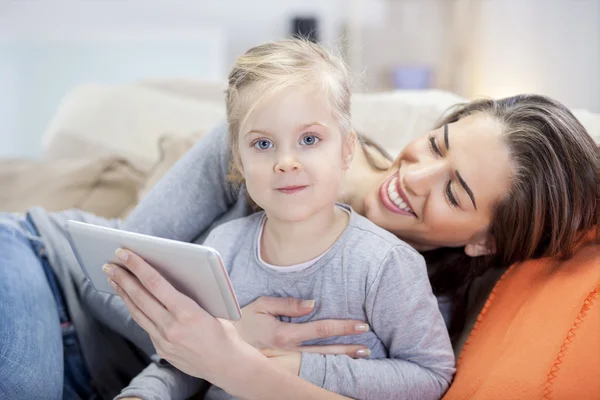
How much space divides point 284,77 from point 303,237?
0.85 ft

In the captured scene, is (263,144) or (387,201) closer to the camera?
(263,144)

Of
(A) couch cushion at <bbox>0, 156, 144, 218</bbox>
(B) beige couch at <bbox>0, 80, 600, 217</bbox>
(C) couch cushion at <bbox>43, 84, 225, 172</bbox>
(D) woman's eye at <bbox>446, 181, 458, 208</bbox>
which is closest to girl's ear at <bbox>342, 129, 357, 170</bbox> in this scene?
(D) woman's eye at <bbox>446, 181, 458, 208</bbox>

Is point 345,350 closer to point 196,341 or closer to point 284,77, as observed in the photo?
point 196,341

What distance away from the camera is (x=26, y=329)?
1138 mm

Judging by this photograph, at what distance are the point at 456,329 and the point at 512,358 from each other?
30 cm

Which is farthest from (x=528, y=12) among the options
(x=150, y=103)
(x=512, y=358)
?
(x=512, y=358)

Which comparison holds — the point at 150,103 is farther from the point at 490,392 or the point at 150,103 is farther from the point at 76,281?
the point at 490,392

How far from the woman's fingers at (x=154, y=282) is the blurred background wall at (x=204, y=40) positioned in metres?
2.93

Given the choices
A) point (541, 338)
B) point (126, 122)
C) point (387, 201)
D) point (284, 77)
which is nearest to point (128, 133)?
point (126, 122)

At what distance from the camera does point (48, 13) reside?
12.9 feet

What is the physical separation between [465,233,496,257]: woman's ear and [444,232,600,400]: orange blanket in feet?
0.23

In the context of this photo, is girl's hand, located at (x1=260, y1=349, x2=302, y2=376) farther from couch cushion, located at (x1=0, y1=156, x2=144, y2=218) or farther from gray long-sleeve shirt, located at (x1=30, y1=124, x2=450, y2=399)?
couch cushion, located at (x1=0, y1=156, x2=144, y2=218)

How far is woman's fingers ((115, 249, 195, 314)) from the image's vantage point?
0.86m

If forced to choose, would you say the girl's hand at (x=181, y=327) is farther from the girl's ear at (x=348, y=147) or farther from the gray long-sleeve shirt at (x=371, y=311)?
the girl's ear at (x=348, y=147)
